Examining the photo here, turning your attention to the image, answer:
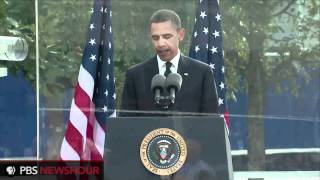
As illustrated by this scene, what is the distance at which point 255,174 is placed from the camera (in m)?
3.45

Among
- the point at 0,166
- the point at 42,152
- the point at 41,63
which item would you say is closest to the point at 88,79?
the point at 41,63

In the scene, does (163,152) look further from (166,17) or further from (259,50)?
(259,50)

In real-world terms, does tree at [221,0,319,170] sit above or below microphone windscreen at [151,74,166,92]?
above

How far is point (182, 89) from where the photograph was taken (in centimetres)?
306

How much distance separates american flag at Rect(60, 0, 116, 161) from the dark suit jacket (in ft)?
0.60

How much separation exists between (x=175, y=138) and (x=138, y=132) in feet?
0.58

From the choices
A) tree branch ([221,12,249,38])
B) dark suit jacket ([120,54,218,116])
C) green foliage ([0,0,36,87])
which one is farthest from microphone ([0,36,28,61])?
tree branch ([221,12,249,38])

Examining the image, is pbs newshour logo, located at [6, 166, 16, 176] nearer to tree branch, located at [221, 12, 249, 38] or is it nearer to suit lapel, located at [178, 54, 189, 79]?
suit lapel, located at [178, 54, 189, 79]

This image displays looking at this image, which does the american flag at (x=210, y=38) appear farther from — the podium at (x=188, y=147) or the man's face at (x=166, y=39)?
the podium at (x=188, y=147)

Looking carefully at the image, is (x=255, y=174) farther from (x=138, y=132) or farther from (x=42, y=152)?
(x=42, y=152)

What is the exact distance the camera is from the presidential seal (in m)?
2.72

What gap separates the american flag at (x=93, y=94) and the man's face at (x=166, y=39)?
33 centimetres

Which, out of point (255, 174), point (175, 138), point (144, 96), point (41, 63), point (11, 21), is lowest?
point (255, 174)

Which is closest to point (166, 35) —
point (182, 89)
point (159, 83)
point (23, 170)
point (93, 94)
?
point (182, 89)
